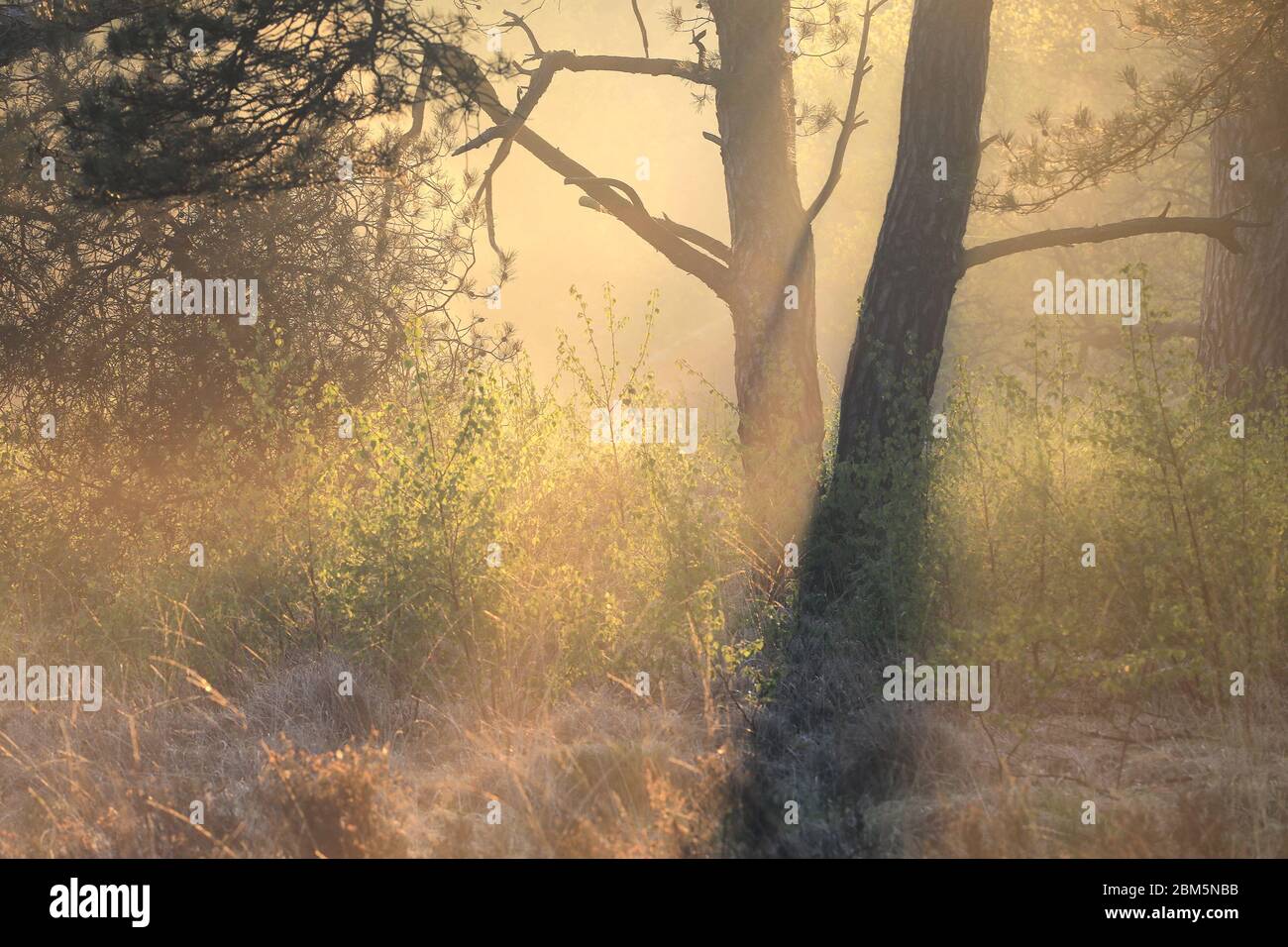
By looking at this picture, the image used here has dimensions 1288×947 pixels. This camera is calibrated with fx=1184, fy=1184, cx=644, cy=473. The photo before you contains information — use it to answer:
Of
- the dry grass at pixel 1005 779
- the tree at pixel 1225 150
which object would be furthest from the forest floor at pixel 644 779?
the tree at pixel 1225 150

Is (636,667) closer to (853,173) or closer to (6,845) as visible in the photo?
(6,845)

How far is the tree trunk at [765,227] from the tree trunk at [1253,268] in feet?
10.8

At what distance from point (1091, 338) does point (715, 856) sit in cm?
1693

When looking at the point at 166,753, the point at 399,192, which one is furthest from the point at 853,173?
the point at 166,753

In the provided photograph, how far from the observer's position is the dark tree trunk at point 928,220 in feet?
26.1

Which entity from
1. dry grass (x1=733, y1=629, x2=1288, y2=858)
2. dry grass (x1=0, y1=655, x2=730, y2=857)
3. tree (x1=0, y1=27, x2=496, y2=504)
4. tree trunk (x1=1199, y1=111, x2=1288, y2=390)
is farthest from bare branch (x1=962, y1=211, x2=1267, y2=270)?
dry grass (x1=0, y1=655, x2=730, y2=857)

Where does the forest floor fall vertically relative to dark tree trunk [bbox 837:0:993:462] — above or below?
below

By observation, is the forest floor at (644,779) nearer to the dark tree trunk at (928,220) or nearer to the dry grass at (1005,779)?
the dry grass at (1005,779)

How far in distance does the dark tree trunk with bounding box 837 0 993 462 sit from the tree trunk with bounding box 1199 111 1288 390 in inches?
105

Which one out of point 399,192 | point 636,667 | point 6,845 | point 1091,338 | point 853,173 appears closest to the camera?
point 6,845

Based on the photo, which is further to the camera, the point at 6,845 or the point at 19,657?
the point at 19,657

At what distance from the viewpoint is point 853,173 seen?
26.8 metres

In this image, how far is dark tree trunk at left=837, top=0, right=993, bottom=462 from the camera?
26.1 ft

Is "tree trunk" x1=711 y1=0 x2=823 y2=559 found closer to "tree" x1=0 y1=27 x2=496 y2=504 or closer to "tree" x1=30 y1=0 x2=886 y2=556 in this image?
"tree" x1=30 y1=0 x2=886 y2=556
